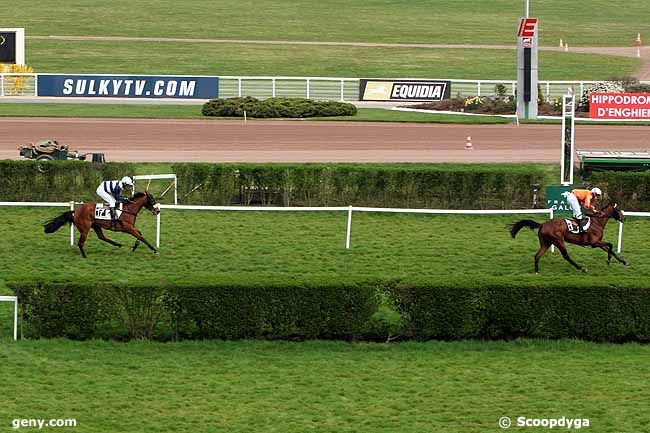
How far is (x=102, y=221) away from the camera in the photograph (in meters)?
19.0

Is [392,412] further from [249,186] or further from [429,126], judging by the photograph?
[429,126]

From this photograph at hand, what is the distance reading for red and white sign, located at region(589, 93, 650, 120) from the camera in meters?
33.6

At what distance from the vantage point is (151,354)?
15172mm

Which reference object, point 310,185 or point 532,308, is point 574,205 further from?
point 310,185

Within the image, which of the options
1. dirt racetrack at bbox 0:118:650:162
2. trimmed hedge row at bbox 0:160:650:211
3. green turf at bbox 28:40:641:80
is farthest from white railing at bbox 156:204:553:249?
green turf at bbox 28:40:641:80

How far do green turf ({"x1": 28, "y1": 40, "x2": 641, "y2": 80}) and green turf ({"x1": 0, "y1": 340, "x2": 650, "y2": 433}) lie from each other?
34.7 meters

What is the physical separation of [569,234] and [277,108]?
17570 millimetres

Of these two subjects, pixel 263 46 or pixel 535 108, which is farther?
pixel 263 46

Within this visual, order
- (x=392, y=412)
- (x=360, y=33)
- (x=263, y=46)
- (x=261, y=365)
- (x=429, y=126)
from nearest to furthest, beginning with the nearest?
(x=392, y=412) < (x=261, y=365) < (x=429, y=126) < (x=263, y=46) < (x=360, y=33)

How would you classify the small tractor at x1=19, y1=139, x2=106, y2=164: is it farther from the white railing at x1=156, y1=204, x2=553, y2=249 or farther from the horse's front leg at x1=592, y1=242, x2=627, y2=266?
the horse's front leg at x1=592, y1=242, x2=627, y2=266

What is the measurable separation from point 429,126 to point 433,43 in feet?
84.7

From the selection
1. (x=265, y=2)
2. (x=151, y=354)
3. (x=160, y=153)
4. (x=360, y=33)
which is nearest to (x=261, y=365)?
(x=151, y=354)

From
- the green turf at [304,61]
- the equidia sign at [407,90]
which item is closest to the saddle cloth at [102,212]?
the equidia sign at [407,90]

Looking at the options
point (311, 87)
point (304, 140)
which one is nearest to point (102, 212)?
point (304, 140)
